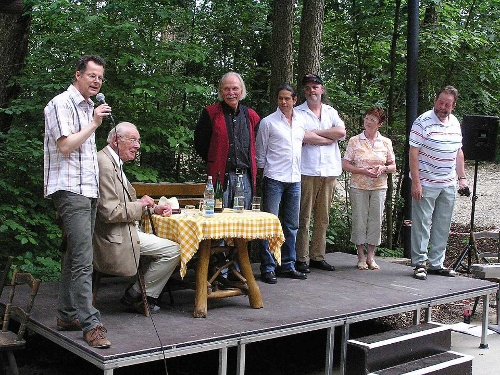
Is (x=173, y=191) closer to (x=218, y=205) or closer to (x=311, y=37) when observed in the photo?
(x=218, y=205)

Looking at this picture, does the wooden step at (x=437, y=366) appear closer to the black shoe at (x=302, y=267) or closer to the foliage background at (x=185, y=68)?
the black shoe at (x=302, y=267)

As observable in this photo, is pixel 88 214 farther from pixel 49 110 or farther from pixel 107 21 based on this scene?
pixel 107 21

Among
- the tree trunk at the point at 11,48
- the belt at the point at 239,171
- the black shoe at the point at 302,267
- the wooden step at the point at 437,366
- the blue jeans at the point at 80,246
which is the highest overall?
the tree trunk at the point at 11,48

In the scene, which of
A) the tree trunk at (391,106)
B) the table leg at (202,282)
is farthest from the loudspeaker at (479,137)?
the table leg at (202,282)

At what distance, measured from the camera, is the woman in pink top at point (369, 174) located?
22.3ft

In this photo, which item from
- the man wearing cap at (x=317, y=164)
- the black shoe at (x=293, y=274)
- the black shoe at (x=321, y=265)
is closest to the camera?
the black shoe at (x=293, y=274)

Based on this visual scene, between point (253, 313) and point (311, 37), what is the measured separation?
3.78 meters

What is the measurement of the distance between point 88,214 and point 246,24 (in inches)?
228

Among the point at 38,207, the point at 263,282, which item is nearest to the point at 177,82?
the point at 38,207

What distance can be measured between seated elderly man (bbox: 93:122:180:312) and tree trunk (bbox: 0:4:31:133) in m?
3.59

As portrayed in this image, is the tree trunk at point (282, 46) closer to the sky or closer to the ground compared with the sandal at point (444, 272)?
closer to the sky

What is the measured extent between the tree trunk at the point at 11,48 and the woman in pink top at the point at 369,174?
379 centimetres

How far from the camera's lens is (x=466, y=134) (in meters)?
9.42

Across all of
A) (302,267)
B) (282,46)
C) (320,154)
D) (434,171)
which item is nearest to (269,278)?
(302,267)
